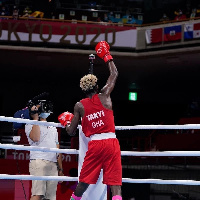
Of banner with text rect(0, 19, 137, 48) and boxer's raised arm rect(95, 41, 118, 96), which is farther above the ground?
boxer's raised arm rect(95, 41, 118, 96)

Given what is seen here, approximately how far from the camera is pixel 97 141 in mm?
3953

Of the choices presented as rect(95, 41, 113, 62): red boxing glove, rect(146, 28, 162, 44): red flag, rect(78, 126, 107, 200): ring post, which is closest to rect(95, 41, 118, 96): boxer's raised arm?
rect(95, 41, 113, 62): red boxing glove

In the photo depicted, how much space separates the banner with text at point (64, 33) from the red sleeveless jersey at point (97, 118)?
420 inches

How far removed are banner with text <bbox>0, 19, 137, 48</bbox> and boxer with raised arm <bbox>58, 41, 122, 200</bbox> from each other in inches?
418

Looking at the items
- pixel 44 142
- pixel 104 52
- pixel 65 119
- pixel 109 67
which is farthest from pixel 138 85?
pixel 65 119

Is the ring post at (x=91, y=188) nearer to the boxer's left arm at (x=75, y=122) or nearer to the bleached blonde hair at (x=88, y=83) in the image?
the boxer's left arm at (x=75, y=122)

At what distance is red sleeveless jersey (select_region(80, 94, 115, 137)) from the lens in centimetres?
396

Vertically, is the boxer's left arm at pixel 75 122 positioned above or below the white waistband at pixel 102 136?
above

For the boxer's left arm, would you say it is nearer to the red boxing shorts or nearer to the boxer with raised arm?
the boxer with raised arm

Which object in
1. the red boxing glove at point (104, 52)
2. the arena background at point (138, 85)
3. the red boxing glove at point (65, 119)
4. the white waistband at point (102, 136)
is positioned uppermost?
the red boxing glove at point (104, 52)

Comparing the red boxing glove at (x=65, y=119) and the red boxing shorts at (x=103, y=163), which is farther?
the red boxing glove at (x=65, y=119)

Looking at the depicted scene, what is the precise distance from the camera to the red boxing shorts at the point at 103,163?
3.90m

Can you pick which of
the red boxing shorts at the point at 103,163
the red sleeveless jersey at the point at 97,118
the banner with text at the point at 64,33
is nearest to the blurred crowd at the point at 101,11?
the banner with text at the point at 64,33

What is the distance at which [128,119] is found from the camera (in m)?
19.0
